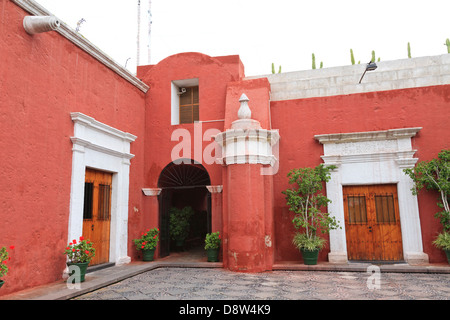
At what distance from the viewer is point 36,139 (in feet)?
17.7

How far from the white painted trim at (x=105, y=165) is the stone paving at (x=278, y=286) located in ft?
4.16

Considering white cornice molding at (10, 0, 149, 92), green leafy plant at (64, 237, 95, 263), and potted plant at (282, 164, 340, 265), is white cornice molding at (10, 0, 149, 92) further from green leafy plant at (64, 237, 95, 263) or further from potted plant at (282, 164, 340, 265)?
potted plant at (282, 164, 340, 265)

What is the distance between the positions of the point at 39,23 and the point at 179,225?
240 inches

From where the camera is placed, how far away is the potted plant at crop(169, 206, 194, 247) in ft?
30.7

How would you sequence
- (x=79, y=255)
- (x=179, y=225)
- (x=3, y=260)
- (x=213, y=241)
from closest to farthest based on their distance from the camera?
1. (x=3, y=260)
2. (x=79, y=255)
3. (x=213, y=241)
4. (x=179, y=225)

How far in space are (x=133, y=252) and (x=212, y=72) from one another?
506 cm

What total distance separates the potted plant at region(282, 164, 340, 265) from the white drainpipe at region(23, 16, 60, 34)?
539 centimetres

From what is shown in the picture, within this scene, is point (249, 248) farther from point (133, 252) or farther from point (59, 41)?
point (59, 41)

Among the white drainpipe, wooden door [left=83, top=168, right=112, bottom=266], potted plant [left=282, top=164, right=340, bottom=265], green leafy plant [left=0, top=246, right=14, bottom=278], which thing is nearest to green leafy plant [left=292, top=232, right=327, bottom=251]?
potted plant [left=282, top=164, right=340, bottom=265]

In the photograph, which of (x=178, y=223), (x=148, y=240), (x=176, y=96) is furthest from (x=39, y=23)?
(x=178, y=223)

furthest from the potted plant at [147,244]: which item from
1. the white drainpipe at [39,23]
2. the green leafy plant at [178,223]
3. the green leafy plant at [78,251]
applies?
the white drainpipe at [39,23]

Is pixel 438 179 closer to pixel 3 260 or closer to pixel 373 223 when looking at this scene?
pixel 373 223

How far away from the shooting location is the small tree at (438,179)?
265 inches

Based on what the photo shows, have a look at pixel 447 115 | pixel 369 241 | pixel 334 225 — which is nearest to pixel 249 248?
pixel 334 225
